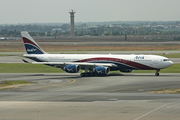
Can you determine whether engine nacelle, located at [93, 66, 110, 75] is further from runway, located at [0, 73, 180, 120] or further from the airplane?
runway, located at [0, 73, 180, 120]

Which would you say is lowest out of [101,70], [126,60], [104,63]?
[101,70]

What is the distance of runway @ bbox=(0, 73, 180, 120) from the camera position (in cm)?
2467

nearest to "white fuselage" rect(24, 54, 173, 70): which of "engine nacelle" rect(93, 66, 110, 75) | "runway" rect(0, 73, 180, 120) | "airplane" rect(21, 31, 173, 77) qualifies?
"airplane" rect(21, 31, 173, 77)

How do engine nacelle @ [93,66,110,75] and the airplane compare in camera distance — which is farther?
the airplane

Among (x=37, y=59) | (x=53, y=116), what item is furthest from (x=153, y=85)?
(x=37, y=59)

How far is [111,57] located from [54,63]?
10197 mm

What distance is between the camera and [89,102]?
30.2 metres

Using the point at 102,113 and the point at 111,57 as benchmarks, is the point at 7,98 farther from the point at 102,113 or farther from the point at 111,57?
the point at 111,57

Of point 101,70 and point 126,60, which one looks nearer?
point 101,70

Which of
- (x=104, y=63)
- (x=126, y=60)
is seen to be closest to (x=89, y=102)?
(x=126, y=60)

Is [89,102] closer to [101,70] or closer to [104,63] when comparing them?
[101,70]

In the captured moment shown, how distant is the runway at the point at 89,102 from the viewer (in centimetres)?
2467

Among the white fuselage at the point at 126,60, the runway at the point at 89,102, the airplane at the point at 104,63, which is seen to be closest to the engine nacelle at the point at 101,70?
the airplane at the point at 104,63

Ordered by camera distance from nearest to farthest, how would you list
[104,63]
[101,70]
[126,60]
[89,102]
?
[89,102] < [101,70] < [126,60] < [104,63]
